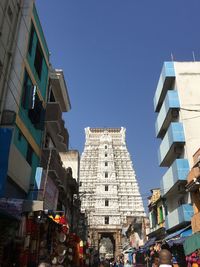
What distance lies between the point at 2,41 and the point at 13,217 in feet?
22.7

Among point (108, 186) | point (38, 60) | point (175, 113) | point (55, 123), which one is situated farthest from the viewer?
point (108, 186)

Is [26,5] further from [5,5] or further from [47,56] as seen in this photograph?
[47,56]

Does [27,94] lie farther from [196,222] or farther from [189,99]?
[189,99]

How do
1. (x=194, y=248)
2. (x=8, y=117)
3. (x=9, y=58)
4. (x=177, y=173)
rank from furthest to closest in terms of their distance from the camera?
(x=177, y=173) → (x=194, y=248) → (x=9, y=58) → (x=8, y=117)

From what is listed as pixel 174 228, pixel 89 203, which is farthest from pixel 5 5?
pixel 89 203

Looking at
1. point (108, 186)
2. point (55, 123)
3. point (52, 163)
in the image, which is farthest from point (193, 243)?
point (108, 186)

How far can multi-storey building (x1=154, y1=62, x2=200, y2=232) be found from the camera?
78.7ft

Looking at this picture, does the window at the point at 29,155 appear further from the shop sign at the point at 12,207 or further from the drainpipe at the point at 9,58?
the shop sign at the point at 12,207

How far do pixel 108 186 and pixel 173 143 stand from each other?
43195mm

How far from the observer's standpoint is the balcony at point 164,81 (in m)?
27.4

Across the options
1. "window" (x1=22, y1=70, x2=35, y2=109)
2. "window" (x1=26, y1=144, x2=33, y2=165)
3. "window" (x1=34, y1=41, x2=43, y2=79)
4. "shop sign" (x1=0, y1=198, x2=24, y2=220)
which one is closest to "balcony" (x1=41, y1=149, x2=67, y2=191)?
"window" (x1=26, y1=144, x2=33, y2=165)

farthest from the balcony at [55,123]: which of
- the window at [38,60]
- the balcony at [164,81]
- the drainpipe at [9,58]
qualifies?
the balcony at [164,81]

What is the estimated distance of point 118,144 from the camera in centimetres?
7619

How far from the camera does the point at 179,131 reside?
25.2 metres
